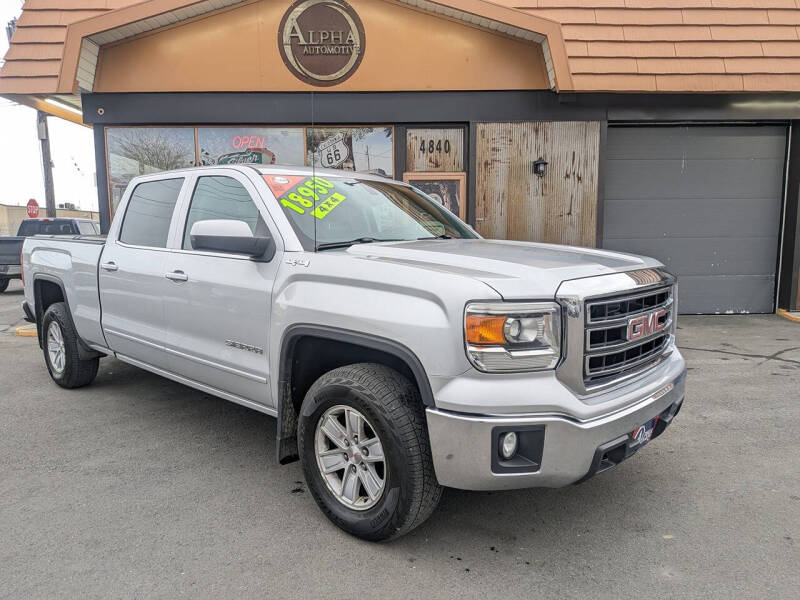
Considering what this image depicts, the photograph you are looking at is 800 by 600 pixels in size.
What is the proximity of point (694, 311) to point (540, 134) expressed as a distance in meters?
3.87

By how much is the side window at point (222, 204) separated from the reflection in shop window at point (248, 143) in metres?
5.59

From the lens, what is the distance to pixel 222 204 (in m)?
3.73

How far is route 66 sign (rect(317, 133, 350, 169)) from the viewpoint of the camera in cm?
928

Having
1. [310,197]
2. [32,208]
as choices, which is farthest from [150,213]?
[32,208]

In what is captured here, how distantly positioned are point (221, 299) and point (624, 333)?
2.22 meters

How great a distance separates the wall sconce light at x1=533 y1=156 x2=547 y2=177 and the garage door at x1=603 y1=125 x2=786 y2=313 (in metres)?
1.14

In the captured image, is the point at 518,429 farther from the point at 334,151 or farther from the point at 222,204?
the point at 334,151

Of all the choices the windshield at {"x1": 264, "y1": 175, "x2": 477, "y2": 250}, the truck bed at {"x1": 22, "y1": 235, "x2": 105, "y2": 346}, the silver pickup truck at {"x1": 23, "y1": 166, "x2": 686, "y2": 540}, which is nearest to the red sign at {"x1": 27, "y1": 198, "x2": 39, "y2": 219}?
the truck bed at {"x1": 22, "y1": 235, "x2": 105, "y2": 346}

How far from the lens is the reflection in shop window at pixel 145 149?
30.5 feet

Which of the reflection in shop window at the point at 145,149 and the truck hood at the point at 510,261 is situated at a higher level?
the reflection in shop window at the point at 145,149

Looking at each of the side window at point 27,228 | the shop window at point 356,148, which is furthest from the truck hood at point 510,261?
the side window at point 27,228

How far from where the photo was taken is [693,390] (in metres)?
5.31

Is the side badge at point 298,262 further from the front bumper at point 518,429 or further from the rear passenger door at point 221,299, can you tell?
the front bumper at point 518,429

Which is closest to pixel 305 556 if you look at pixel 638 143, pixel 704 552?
pixel 704 552
